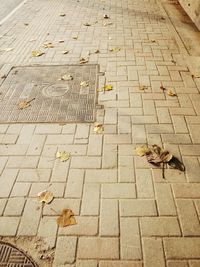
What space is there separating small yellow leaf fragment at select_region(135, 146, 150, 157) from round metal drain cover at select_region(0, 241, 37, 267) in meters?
1.82

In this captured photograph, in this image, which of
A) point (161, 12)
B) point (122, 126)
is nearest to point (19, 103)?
point (122, 126)

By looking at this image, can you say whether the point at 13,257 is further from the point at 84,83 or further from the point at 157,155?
the point at 84,83

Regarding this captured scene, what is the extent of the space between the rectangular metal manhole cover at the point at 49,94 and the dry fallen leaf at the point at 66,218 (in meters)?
1.63

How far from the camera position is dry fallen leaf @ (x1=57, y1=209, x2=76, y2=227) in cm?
292

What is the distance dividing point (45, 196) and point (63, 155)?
68cm

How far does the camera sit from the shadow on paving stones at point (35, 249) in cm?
263

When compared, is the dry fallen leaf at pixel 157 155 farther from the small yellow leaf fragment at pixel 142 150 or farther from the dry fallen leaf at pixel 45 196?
the dry fallen leaf at pixel 45 196

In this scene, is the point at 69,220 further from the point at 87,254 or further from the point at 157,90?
the point at 157,90

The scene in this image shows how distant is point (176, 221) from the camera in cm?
290

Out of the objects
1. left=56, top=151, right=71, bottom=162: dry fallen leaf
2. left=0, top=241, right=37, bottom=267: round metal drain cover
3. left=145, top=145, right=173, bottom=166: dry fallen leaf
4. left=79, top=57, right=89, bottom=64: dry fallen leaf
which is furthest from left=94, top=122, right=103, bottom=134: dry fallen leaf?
left=79, top=57, right=89, bottom=64: dry fallen leaf

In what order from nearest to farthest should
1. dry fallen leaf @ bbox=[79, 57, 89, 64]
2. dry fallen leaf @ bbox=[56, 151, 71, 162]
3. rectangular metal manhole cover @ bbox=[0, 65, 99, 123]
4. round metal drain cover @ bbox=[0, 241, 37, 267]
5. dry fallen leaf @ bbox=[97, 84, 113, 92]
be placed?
round metal drain cover @ bbox=[0, 241, 37, 267] → dry fallen leaf @ bbox=[56, 151, 71, 162] → rectangular metal manhole cover @ bbox=[0, 65, 99, 123] → dry fallen leaf @ bbox=[97, 84, 113, 92] → dry fallen leaf @ bbox=[79, 57, 89, 64]

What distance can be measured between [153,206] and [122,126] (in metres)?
1.44

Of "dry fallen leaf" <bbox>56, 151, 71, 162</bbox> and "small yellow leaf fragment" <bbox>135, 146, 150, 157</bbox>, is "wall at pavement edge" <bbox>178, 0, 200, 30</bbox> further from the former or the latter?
"dry fallen leaf" <bbox>56, 151, 71, 162</bbox>

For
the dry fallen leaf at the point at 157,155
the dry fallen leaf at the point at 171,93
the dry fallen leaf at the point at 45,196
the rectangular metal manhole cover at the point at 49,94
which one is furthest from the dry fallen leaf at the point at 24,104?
the dry fallen leaf at the point at 171,93
